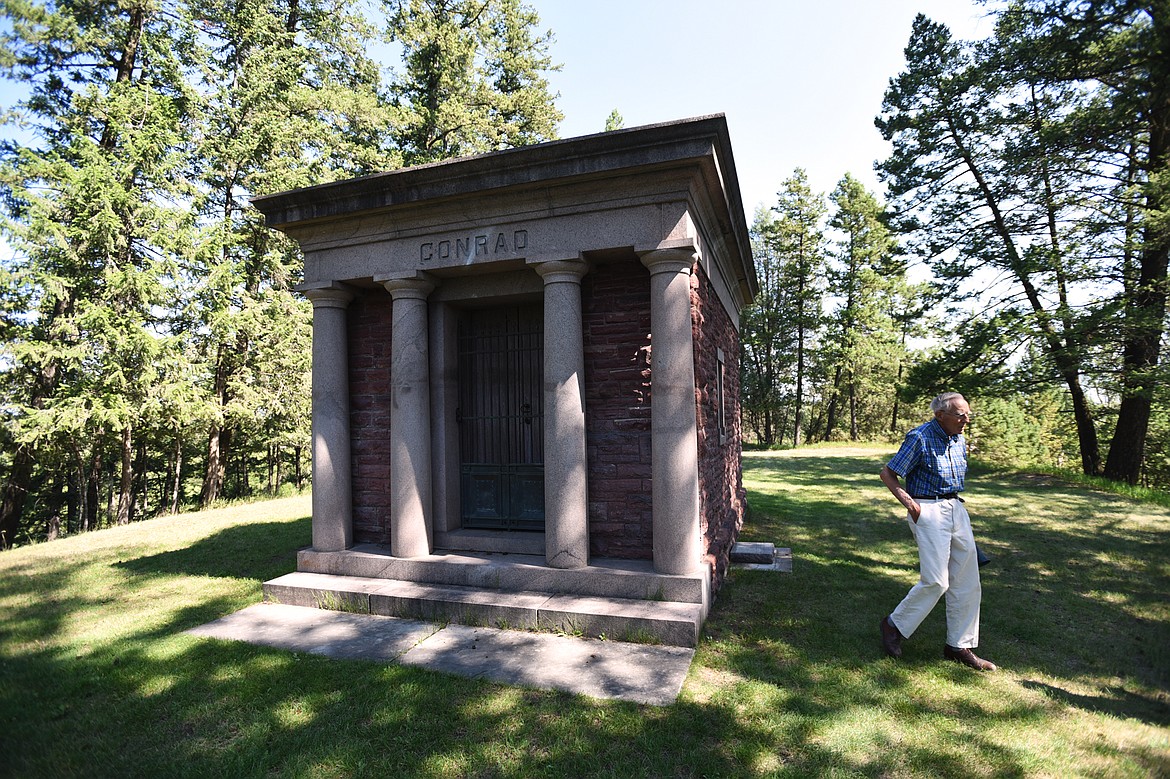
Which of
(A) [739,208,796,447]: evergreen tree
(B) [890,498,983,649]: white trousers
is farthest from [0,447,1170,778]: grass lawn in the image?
(A) [739,208,796,447]: evergreen tree

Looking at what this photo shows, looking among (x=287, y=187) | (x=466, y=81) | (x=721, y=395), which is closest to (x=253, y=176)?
(x=287, y=187)

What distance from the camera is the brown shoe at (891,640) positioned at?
13.0 feet

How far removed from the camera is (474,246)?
5277 millimetres

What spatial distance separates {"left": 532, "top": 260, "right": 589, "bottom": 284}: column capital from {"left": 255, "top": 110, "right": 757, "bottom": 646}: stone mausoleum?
0.07 ft

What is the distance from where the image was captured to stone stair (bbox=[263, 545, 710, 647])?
4.21 metres

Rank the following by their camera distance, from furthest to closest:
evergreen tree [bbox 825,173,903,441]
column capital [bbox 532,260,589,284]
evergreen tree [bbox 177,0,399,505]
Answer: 1. evergreen tree [bbox 825,173,903,441]
2. evergreen tree [bbox 177,0,399,505]
3. column capital [bbox 532,260,589,284]

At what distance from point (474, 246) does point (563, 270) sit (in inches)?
39.0

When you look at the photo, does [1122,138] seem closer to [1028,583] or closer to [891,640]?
[1028,583]

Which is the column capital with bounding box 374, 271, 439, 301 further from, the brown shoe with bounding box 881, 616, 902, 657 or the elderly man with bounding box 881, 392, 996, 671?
the brown shoe with bounding box 881, 616, 902, 657

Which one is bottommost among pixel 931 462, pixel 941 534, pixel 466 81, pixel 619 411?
pixel 941 534

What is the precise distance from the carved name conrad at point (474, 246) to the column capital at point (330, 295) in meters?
1.04

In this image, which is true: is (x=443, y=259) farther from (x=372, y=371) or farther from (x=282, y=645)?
(x=282, y=645)

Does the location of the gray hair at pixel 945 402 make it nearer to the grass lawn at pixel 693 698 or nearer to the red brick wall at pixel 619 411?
the grass lawn at pixel 693 698

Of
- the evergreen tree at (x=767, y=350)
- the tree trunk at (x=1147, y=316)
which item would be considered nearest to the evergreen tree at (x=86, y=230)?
the tree trunk at (x=1147, y=316)
